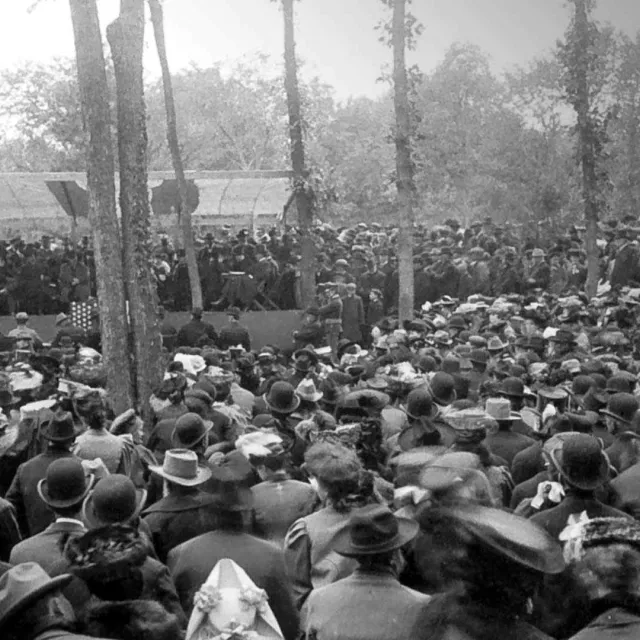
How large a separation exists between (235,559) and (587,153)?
2011 cm

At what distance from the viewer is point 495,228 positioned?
27.4 meters

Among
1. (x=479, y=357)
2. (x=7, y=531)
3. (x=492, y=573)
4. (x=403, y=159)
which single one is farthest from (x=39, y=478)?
(x=403, y=159)

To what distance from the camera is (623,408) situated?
A: 8055 mm

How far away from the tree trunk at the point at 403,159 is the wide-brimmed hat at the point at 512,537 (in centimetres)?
1861

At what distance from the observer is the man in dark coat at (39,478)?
708 centimetres

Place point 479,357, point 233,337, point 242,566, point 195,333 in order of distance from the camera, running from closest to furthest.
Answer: point 242,566
point 479,357
point 233,337
point 195,333

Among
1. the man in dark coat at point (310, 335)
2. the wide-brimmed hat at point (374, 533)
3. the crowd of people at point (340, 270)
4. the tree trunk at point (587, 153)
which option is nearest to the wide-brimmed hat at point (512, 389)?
the wide-brimmed hat at point (374, 533)

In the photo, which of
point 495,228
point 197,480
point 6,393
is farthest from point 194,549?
point 495,228

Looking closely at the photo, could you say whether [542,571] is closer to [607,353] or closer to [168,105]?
[607,353]

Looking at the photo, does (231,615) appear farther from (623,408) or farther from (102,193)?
(102,193)

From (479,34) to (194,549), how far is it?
429 ft

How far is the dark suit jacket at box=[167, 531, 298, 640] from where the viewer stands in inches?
200

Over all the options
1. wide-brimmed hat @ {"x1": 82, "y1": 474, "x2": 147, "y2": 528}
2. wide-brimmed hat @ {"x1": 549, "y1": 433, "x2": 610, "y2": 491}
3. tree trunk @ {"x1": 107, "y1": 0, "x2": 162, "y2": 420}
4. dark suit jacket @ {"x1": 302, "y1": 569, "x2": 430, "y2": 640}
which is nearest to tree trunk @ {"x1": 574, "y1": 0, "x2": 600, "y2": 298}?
tree trunk @ {"x1": 107, "y1": 0, "x2": 162, "y2": 420}

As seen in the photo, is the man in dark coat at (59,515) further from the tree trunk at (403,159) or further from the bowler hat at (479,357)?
the tree trunk at (403,159)
